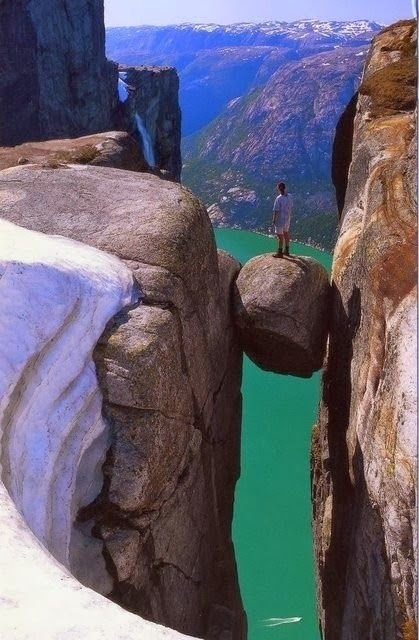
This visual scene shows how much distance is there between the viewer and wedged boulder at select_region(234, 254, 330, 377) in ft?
32.5

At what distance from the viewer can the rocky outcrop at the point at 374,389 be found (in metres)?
5.71

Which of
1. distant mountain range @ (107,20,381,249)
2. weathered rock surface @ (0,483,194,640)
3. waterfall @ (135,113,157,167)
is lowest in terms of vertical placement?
distant mountain range @ (107,20,381,249)

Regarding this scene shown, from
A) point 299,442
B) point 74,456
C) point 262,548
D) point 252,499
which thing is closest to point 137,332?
point 74,456

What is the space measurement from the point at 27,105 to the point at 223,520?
90.3ft

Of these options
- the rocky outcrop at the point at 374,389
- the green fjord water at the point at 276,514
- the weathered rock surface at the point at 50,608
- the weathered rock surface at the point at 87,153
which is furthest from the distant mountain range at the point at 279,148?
the weathered rock surface at the point at 50,608

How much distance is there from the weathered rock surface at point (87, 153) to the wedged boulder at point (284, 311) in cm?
403

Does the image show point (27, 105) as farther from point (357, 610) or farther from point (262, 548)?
point (357, 610)

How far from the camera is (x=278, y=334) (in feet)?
33.0

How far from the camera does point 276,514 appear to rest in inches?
781

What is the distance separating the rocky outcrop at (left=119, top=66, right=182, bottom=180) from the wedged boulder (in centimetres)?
2601

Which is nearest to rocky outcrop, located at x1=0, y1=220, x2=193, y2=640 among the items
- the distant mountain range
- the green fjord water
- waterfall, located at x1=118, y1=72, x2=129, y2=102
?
the green fjord water

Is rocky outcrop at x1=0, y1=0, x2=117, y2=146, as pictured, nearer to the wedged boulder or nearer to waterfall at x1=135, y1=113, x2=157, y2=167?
waterfall at x1=135, y1=113, x2=157, y2=167

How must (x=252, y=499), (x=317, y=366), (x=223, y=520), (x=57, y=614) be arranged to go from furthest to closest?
(x=252, y=499), (x=317, y=366), (x=223, y=520), (x=57, y=614)

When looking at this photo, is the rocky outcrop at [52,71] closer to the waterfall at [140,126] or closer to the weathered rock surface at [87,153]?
the waterfall at [140,126]
